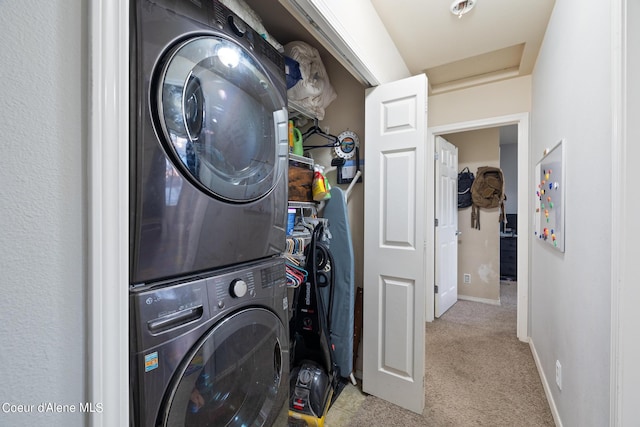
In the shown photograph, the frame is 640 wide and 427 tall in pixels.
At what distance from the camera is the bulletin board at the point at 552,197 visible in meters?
1.50

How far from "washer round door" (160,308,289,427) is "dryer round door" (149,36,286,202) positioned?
0.41 metres

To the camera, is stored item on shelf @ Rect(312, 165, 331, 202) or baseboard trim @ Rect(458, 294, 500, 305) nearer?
stored item on shelf @ Rect(312, 165, 331, 202)

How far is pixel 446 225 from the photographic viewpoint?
3367 millimetres

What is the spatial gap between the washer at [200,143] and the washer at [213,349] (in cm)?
6

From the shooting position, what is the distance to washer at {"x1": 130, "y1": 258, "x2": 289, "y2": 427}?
582 millimetres

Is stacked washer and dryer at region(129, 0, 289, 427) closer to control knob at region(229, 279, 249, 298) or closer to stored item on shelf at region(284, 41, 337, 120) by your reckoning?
control knob at region(229, 279, 249, 298)

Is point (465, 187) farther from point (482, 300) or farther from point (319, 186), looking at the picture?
point (319, 186)

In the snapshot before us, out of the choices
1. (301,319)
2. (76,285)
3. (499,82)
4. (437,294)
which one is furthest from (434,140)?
(76,285)

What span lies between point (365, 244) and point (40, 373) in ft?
5.36

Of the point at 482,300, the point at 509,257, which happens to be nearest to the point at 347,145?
the point at 482,300

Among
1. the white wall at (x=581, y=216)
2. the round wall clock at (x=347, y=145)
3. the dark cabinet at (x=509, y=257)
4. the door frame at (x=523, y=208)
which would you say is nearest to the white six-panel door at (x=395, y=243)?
the round wall clock at (x=347, y=145)

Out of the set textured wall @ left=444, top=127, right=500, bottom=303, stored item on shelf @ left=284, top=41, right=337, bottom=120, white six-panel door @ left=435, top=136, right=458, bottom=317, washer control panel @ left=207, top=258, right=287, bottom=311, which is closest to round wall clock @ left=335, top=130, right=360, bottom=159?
stored item on shelf @ left=284, top=41, right=337, bottom=120

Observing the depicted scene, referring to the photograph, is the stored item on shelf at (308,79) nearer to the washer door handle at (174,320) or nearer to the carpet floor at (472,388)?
the washer door handle at (174,320)

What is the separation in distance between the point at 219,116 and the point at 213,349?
2.16 feet
